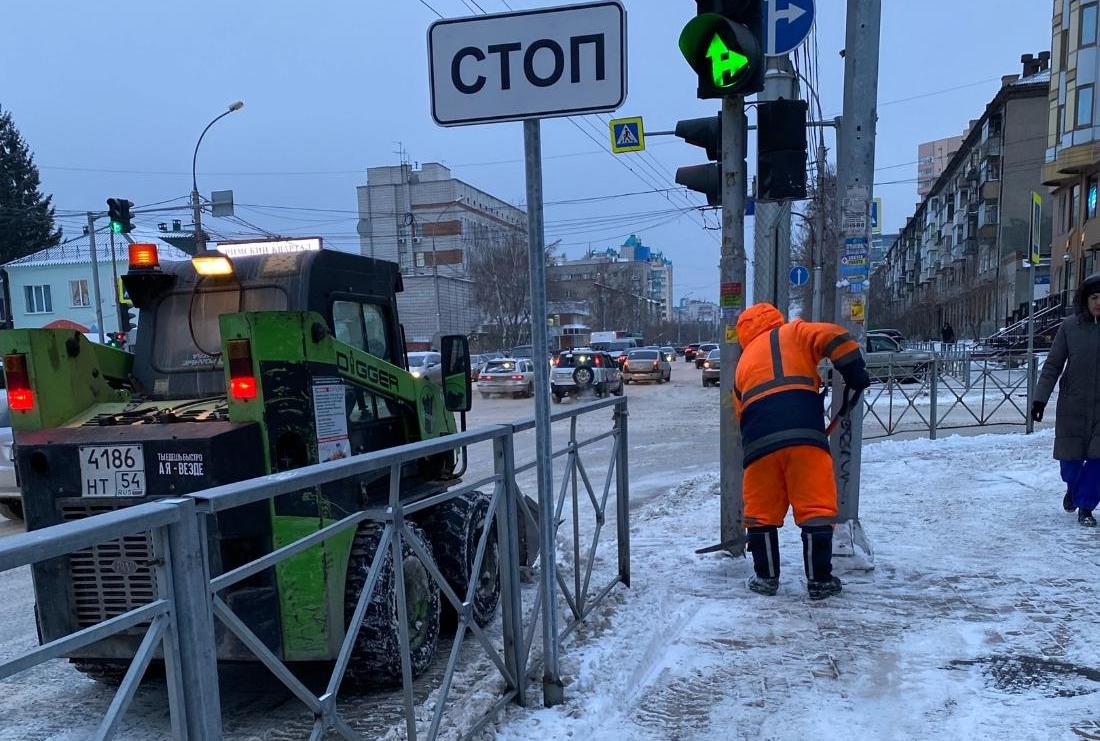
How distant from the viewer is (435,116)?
3033mm

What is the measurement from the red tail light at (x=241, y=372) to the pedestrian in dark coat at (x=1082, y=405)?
5869 millimetres

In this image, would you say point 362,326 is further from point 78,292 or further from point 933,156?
point 933,156

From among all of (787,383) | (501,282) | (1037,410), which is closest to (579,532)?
(787,383)

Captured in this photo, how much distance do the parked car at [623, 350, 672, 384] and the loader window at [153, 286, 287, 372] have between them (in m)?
26.6

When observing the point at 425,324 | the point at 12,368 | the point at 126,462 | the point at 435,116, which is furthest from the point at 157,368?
the point at 425,324

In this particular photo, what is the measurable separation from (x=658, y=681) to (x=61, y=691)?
318 cm

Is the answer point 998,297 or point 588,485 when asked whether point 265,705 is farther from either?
point 998,297

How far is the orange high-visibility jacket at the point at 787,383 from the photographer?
4.22 m

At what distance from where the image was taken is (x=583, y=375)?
74.2ft

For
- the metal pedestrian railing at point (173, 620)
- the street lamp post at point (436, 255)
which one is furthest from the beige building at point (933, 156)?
the metal pedestrian railing at point (173, 620)

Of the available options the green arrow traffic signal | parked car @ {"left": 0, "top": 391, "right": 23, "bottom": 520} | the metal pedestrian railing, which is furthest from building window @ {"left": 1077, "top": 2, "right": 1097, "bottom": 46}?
the metal pedestrian railing

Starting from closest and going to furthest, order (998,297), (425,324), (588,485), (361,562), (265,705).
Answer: (361,562) → (265,705) → (588,485) → (998,297) → (425,324)

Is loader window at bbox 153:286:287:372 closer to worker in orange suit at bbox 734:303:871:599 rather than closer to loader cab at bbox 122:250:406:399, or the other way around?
loader cab at bbox 122:250:406:399

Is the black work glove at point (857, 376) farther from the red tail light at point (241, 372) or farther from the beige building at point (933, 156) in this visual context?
the beige building at point (933, 156)
